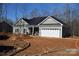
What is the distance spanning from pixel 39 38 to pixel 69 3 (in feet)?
3.25

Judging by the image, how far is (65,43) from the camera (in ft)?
80.5

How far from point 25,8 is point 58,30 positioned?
848mm

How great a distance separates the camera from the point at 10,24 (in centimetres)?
2448

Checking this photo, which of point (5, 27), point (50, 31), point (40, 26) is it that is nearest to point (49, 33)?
point (50, 31)

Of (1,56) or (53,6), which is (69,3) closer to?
(53,6)

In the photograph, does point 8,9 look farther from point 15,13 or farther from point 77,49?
point 77,49

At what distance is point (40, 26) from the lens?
24.6 m

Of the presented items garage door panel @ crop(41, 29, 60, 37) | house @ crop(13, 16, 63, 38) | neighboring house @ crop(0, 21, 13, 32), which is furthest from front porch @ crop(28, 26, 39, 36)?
neighboring house @ crop(0, 21, 13, 32)

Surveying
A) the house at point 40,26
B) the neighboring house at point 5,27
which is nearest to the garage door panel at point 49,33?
the house at point 40,26

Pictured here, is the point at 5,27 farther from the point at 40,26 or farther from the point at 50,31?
the point at 50,31

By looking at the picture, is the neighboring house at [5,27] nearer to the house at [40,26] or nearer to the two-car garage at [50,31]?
the house at [40,26]

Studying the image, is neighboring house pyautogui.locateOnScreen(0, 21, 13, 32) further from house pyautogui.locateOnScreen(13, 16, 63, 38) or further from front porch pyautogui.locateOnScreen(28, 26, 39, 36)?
front porch pyautogui.locateOnScreen(28, 26, 39, 36)

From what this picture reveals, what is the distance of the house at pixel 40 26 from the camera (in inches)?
965

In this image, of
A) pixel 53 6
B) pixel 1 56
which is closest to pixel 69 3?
pixel 53 6
